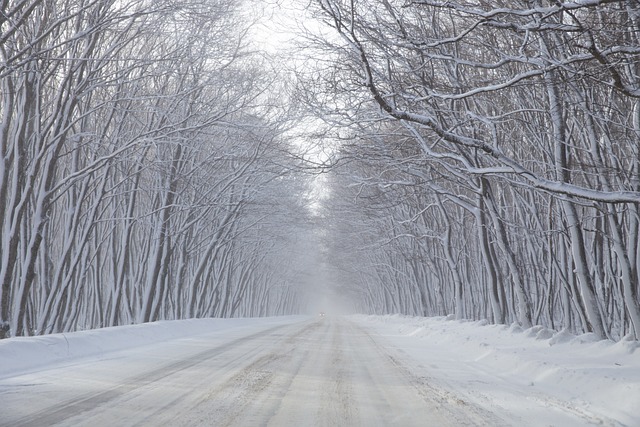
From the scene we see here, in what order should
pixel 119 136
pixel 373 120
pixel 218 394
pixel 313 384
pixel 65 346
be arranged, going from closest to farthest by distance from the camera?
pixel 218 394 < pixel 313 384 < pixel 65 346 < pixel 373 120 < pixel 119 136

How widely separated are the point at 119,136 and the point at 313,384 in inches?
452

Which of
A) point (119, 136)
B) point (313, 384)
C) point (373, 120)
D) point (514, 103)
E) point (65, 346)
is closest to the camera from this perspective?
point (313, 384)

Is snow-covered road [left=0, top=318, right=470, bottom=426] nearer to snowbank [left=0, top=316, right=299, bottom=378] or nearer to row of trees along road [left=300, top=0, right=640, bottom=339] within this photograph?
snowbank [left=0, top=316, right=299, bottom=378]

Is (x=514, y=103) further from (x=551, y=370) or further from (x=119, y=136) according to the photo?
(x=119, y=136)

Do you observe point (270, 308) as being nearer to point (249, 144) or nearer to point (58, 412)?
point (249, 144)

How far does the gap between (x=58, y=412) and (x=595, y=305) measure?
967cm

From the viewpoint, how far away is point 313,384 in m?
7.56

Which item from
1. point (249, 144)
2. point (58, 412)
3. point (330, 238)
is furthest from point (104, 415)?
point (330, 238)

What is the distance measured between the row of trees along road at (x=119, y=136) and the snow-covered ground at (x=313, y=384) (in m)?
4.27

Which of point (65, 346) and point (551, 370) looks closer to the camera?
point (551, 370)

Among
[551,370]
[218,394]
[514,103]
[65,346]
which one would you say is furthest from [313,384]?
[514,103]

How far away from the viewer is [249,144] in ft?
81.1

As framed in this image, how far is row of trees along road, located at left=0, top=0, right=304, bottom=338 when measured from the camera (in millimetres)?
12000

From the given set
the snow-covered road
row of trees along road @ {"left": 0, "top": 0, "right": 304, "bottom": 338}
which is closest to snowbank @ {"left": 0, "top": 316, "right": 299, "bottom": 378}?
the snow-covered road
